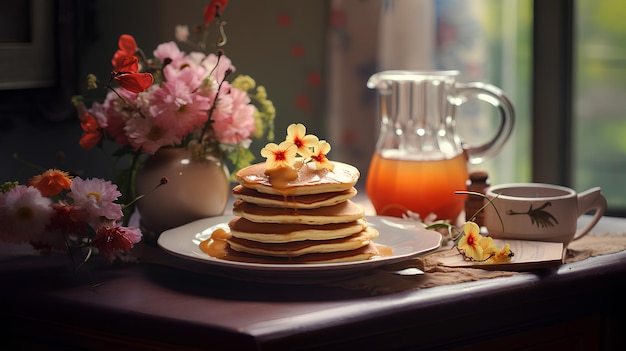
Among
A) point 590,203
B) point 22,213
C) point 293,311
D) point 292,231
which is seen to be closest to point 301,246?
point 292,231

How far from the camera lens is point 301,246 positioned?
45.6 inches

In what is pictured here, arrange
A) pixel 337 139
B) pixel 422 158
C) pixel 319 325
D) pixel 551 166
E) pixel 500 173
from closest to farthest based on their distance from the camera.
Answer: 1. pixel 319 325
2. pixel 422 158
3. pixel 551 166
4. pixel 337 139
5. pixel 500 173

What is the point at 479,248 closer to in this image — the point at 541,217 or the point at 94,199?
the point at 541,217

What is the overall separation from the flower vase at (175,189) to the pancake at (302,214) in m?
0.22

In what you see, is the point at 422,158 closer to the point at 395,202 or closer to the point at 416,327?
the point at 395,202

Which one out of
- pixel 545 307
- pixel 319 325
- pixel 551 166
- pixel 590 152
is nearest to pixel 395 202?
pixel 545 307

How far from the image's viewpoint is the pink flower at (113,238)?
118cm

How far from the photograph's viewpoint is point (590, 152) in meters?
2.19

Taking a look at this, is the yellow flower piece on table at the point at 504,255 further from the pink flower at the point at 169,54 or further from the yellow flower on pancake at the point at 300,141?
the pink flower at the point at 169,54

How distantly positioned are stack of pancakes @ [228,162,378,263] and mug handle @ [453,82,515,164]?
1.39ft

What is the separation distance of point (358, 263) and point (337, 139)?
Answer: 1166 millimetres

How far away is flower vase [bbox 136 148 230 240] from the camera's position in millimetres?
1390

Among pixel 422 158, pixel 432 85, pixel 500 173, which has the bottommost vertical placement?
pixel 500 173

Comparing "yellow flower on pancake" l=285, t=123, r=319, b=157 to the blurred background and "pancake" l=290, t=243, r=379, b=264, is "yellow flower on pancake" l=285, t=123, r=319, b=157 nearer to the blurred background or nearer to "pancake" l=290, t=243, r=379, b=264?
"pancake" l=290, t=243, r=379, b=264
